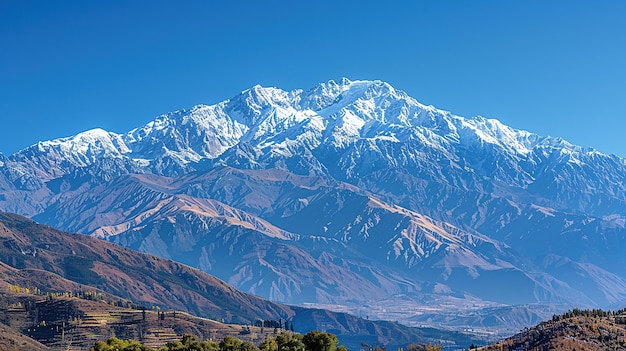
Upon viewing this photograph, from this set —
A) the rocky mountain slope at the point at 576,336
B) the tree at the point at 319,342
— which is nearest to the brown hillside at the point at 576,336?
the rocky mountain slope at the point at 576,336

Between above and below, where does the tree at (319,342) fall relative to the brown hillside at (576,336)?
above

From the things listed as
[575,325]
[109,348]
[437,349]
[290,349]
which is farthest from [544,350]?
[109,348]

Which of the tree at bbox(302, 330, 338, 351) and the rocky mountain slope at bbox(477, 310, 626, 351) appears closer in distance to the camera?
the rocky mountain slope at bbox(477, 310, 626, 351)

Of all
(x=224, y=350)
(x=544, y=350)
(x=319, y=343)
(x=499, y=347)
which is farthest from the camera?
(x=224, y=350)

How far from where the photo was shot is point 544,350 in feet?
448

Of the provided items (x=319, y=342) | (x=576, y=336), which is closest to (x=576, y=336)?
(x=576, y=336)

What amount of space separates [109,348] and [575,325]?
3774 inches

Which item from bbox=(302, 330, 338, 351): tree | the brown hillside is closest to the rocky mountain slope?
the brown hillside

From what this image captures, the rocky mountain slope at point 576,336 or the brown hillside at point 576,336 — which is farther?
the rocky mountain slope at point 576,336

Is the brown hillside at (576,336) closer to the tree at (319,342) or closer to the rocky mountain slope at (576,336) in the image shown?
the rocky mountain slope at (576,336)

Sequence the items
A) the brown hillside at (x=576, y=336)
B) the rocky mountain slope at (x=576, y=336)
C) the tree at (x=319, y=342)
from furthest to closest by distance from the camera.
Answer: the tree at (x=319, y=342) → the rocky mountain slope at (x=576, y=336) → the brown hillside at (x=576, y=336)

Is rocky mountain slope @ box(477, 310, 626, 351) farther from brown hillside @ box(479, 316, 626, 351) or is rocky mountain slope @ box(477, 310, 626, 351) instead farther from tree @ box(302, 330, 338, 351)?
tree @ box(302, 330, 338, 351)

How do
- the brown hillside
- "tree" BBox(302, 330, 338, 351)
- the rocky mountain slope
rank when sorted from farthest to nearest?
"tree" BBox(302, 330, 338, 351) < the rocky mountain slope < the brown hillside

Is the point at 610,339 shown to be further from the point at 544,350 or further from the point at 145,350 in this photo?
the point at 145,350
